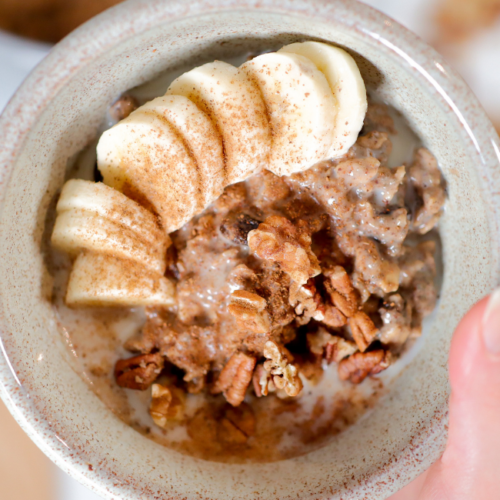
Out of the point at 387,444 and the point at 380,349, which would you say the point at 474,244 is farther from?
the point at 387,444

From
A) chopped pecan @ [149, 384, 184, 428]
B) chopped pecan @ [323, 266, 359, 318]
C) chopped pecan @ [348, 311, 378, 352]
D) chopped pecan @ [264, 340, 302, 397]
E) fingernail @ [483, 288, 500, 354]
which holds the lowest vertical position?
chopped pecan @ [149, 384, 184, 428]

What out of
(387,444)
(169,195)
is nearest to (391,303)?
(387,444)

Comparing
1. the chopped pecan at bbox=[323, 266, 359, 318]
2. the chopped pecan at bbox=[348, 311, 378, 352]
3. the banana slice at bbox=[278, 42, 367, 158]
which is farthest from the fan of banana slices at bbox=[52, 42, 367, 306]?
the chopped pecan at bbox=[348, 311, 378, 352]

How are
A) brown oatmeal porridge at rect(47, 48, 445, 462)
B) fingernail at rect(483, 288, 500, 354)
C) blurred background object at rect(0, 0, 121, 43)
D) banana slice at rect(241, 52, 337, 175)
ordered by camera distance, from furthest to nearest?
blurred background object at rect(0, 0, 121, 43), brown oatmeal porridge at rect(47, 48, 445, 462), banana slice at rect(241, 52, 337, 175), fingernail at rect(483, 288, 500, 354)

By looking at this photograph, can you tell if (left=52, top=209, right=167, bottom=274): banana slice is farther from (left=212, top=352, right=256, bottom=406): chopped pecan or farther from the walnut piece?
the walnut piece

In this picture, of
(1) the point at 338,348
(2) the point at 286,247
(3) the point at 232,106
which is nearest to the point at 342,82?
(3) the point at 232,106

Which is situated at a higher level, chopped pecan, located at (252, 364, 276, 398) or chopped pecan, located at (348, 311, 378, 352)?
chopped pecan, located at (348, 311, 378, 352)
